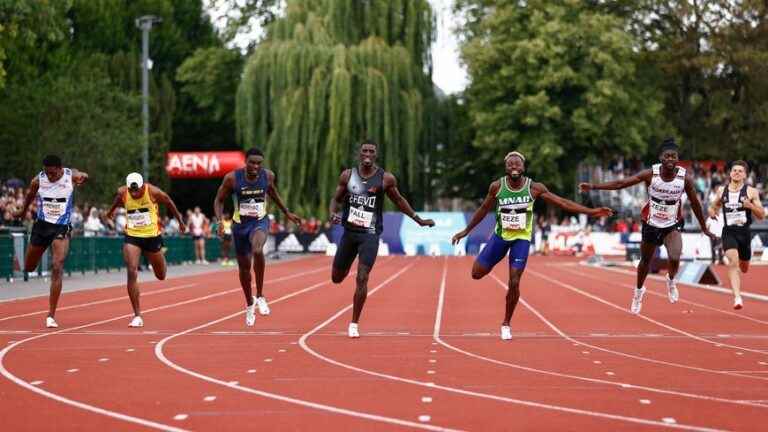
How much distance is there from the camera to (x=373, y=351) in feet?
45.2

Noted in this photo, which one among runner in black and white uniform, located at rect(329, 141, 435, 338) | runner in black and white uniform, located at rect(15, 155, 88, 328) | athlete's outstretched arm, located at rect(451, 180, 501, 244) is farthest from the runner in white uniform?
runner in black and white uniform, located at rect(15, 155, 88, 328)

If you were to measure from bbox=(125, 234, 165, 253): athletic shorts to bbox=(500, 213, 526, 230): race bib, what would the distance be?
13.8 feet

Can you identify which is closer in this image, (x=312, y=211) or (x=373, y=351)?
(x=373, y=351)

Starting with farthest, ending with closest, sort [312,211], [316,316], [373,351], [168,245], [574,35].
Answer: [574,35] < [312,211] < [168,245] < [316,316] < [373,351]

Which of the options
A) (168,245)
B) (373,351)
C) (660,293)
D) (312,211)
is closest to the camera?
(373,351)

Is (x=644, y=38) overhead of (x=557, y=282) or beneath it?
overhead

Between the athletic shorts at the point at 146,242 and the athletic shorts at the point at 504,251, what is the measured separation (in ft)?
13.1

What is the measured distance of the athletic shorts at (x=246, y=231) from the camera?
666 inches

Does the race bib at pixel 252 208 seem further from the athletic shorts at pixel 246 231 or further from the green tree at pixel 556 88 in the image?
the green tree at pixel 556 88

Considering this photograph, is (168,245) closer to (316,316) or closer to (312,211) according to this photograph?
(312,211)

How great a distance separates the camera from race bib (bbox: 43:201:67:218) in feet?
54.7

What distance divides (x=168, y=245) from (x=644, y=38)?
34.1 m

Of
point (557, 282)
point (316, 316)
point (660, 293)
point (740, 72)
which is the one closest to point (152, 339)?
point (316, 316)

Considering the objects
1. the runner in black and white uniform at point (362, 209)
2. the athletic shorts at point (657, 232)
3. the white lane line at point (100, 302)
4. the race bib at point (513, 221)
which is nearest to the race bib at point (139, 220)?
the white lane line at point (100, 302)
